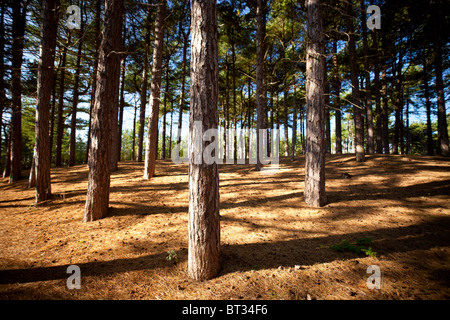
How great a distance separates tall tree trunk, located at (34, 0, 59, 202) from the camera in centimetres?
636

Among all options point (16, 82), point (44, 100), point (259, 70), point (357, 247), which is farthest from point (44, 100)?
point (357, 247)

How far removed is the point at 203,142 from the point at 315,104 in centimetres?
454

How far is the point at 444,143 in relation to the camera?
11758 mm

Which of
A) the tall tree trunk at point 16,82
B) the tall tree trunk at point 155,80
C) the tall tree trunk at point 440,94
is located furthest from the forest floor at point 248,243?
the tall tree trunk at point 440,94

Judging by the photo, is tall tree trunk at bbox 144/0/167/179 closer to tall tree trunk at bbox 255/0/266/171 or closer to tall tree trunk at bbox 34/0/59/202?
tall tree trunk at bbox 34/0/59/202

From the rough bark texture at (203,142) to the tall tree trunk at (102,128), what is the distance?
3576mm

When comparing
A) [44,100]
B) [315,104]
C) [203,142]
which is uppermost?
[44,100]

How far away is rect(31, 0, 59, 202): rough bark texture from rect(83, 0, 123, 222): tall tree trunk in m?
3.30

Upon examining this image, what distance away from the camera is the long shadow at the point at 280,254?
Result: 9.77 ft

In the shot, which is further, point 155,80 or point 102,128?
point 155,80

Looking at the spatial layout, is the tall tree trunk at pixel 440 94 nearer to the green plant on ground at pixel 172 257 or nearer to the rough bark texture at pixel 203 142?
the rough bark texture at pixel 203 142

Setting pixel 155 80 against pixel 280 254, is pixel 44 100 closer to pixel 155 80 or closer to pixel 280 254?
pixel 155 80

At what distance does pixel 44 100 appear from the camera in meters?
6.43

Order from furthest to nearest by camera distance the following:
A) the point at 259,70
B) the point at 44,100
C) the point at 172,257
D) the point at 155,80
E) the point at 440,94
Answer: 1. the point at 440,94
2. the point at 259,70
3. the point at 155,80
4. the point at 44,100
5. the point at 172,257
